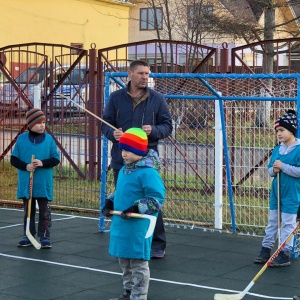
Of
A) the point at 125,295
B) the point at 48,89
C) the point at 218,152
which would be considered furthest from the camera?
the point at 48,89

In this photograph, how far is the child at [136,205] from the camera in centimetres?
638

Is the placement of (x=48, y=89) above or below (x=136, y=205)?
above

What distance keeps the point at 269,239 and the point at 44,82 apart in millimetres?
6082

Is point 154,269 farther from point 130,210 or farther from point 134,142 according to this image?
point 134,142

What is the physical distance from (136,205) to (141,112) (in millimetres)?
2223

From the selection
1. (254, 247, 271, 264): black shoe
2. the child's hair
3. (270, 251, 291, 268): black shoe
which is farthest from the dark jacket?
(270, 251, 291, 268): black shoe

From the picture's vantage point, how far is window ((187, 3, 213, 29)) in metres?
20.9

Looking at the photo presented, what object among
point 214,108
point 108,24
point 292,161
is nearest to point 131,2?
point 108,24

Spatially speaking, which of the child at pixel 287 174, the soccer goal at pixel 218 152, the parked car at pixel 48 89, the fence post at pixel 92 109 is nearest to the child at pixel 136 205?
the child at pixel 287 174

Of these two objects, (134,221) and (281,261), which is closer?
(134,221)

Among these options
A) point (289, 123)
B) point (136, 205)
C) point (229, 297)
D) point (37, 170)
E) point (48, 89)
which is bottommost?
point (229, 297)

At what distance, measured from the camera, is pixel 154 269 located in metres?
8.02

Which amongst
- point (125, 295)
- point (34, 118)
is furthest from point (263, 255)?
point (34, 118)

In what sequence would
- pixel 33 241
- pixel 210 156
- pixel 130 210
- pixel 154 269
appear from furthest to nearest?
pixel 210 156 → pixel 33 241 → pixel 154 269 → pixel 130 210
